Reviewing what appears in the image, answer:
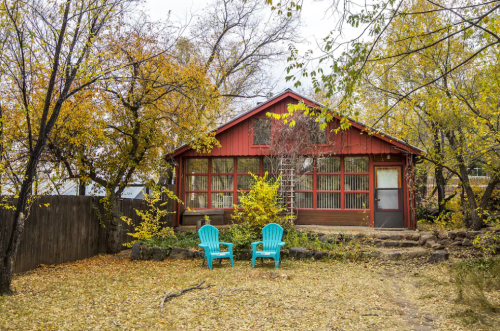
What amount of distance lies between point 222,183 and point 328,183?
338 cm

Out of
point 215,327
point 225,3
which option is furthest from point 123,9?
point 225,3

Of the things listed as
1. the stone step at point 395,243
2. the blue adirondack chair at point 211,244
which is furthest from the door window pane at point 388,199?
the blue adirondack chair at point 211,244

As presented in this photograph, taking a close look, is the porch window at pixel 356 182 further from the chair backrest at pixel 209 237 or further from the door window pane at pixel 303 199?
the chair backrest at pixel 209 237

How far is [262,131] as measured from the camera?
12695mm

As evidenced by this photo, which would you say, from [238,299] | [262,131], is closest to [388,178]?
[262,131]

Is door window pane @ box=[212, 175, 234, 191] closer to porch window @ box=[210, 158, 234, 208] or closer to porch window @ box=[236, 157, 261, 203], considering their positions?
porch window @ box=[210, 158, 234, 208]

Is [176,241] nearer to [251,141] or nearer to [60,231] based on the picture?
[60,231]

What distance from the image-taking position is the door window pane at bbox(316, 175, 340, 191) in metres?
12.3

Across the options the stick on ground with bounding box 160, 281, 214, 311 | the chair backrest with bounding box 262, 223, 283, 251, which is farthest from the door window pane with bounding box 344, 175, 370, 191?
the stick on ground with bounding box 160, 281, 214, 311

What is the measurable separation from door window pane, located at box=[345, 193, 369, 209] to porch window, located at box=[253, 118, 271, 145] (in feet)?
9.85

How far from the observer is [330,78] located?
454 centimetres

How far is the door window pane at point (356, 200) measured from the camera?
12.1 m

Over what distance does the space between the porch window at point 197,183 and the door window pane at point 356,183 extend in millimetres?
4464

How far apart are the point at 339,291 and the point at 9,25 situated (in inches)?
244
